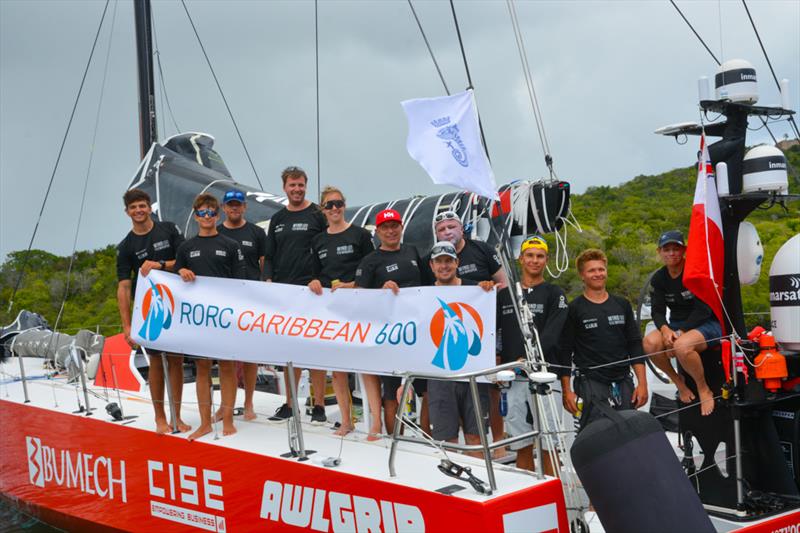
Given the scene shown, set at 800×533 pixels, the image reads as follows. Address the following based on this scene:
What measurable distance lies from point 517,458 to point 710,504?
1131 mm

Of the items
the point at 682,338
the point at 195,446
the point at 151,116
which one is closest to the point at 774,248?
the point at 151,116

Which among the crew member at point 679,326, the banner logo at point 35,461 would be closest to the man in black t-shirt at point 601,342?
the crew member at point 679,326

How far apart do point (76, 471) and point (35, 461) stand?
0.86 metres


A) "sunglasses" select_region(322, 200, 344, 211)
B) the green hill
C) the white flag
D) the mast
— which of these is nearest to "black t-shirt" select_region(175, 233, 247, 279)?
"sunglasses" select_region(322, 200, 344, 211)

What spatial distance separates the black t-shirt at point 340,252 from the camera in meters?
5.42

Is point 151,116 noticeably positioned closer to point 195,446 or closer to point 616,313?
point 195,446

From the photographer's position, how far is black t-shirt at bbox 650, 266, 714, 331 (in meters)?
5.05

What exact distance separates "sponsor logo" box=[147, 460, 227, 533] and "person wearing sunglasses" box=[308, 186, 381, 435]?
0.83 m

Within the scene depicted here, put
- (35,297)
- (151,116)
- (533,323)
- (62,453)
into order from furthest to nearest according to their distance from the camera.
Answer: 1. (35,297)
2. (151,116)
3. (62,453)
4. (533,323)

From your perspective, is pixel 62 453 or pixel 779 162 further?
pixel 62 453

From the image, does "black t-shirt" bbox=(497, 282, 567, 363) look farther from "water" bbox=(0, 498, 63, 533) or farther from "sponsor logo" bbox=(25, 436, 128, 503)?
"water" bbox=(0, 498, 63, 533)

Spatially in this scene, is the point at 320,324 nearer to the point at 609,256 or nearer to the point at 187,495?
the point at 187,495

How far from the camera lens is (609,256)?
21438 mm

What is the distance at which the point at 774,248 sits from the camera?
18516 millimetres
